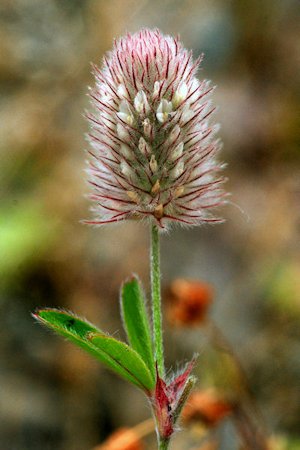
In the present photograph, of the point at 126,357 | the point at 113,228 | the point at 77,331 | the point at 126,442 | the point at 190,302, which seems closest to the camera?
the point at 126,357

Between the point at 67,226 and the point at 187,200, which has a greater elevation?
the point at 67,226

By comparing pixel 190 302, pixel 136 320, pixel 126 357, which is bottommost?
pixel 126 357

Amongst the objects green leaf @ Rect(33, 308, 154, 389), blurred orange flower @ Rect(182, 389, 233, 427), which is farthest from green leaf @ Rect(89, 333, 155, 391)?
blurred orange flower @ Rect(182, 389, 233, 427)

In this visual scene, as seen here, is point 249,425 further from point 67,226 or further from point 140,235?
point 67,226

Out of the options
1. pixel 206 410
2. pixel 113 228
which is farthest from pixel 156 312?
pixel 113 228

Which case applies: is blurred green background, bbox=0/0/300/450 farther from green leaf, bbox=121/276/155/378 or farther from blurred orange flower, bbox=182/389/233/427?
green leaf, bbox=121/276/155/378

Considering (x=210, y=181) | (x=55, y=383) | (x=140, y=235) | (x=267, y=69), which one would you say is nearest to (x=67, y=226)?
(x=140, y=235)

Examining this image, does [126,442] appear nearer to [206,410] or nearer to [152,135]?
[206,410]

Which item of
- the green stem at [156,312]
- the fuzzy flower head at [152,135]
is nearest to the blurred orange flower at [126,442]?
the green stem at [156,312]
